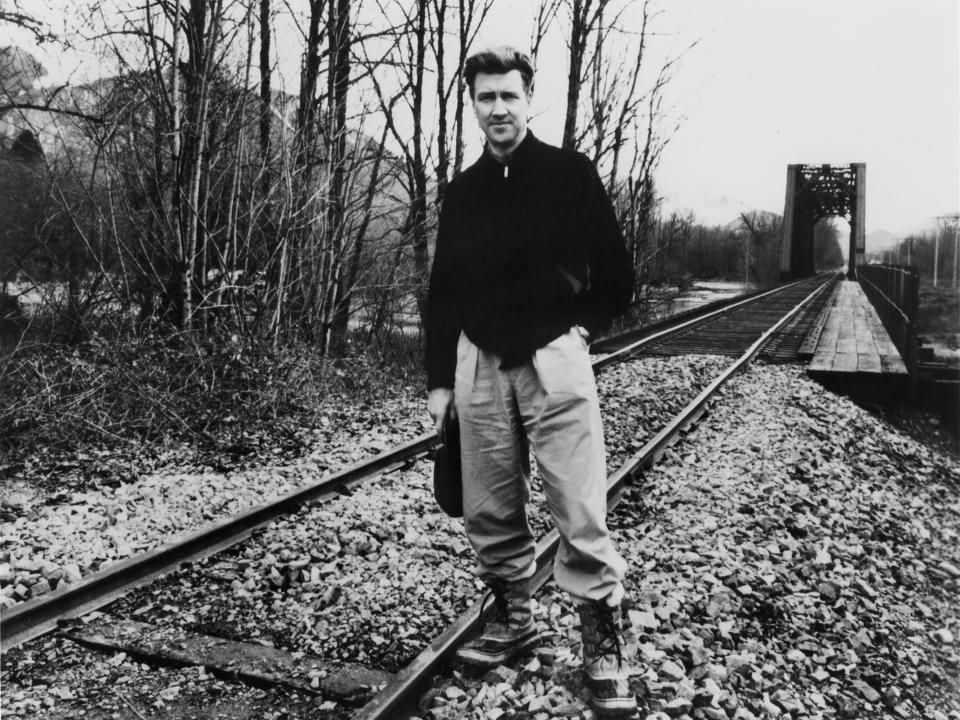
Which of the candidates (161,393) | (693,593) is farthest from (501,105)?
(161,393)

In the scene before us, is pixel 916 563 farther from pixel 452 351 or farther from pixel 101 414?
pixel 101 414

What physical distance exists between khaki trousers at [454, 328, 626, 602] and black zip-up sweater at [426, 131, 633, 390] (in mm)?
82

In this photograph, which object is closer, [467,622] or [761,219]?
[467,622]

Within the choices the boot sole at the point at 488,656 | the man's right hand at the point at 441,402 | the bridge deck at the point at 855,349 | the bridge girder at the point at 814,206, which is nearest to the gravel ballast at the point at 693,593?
the boot sole at the point at 488,656

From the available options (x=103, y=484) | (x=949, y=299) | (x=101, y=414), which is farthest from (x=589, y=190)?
(x=949, y=299)

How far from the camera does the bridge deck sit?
8.66 m

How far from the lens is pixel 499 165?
2.62 m

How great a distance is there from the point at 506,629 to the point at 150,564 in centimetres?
176

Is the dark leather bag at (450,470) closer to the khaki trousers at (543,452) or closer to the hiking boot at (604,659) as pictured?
the khaki trousers at (543,452)

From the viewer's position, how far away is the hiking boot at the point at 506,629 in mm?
2775

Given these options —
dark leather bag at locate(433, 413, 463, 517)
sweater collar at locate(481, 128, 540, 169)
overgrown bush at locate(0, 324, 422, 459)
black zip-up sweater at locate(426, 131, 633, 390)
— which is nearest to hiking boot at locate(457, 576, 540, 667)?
dark leather bag at locate(433, 413, 463, 517)

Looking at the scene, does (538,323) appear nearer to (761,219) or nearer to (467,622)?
(467,622)

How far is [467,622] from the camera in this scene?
2.98m

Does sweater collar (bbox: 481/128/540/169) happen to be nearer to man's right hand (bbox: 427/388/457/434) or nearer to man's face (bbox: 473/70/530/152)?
man's face (bbox: 473/70/530/152)
